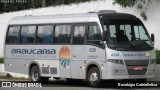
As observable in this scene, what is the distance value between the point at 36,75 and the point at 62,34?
9.30 feet

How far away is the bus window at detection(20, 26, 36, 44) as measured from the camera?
24.7 m

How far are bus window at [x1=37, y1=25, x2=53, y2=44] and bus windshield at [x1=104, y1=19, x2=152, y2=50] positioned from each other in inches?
141

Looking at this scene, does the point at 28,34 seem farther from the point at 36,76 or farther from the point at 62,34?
the point at 62,34

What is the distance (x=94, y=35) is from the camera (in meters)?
21.0

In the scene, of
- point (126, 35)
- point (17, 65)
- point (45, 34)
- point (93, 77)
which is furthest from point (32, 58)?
point (126, 35)

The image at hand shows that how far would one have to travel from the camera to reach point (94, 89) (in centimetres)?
2028

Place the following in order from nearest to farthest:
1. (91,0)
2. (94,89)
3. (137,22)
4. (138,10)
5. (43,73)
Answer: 1. (94,89)
2. (137,22)
3. (43,73)
4. (138,10)
5. (91,0)

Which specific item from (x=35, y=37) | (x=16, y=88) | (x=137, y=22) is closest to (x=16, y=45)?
(x=35, y=37)

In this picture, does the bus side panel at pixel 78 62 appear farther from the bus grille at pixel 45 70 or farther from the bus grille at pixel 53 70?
the bus grille at pixel 45 70

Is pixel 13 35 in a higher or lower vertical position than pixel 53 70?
higher

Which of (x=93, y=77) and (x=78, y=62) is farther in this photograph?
(x=78, y=62)

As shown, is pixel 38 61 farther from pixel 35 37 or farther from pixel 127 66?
pixel 127 66

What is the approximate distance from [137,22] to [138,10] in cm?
673

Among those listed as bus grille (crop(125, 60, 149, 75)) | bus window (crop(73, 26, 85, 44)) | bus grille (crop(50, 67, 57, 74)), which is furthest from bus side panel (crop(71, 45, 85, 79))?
bus grille (crop(125, 60, 149, 75))
